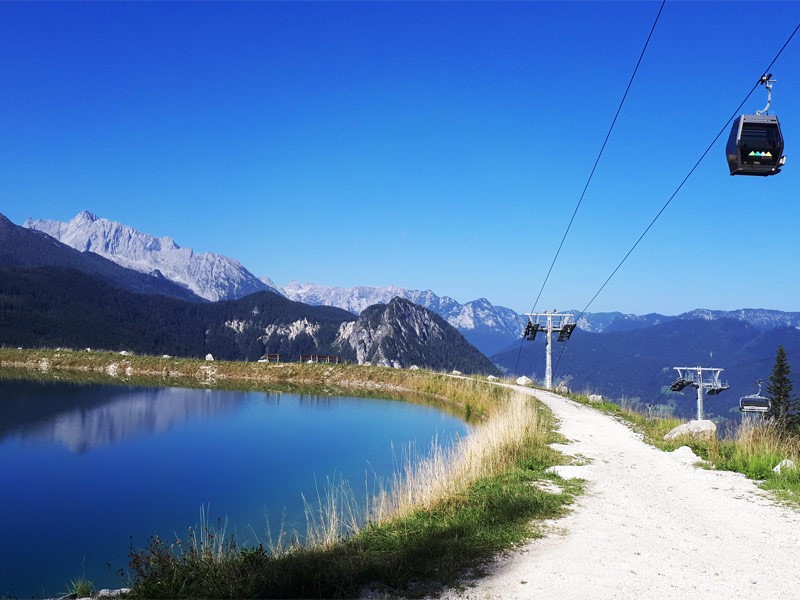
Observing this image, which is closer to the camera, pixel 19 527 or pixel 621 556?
pixel 621 556

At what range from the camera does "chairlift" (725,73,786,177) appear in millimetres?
12766

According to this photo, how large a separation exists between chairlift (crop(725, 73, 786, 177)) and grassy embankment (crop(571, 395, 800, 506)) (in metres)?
6.34

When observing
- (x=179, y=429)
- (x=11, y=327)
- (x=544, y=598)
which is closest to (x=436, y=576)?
(x=544, y=598)

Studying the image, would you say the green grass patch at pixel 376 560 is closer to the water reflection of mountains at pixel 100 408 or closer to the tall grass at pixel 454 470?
the tall grass at pixel 454 470

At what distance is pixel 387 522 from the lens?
984cm

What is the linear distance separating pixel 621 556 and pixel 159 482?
1254 centimetres

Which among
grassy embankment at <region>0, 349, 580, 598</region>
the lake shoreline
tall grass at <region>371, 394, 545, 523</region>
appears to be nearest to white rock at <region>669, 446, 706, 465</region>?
grassy embankment at <region>0, 349, 580, 598</region>

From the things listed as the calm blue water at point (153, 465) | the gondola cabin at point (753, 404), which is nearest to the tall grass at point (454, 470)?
the calm blue water at point (153, 465)

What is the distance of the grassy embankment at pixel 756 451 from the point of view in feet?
39.9

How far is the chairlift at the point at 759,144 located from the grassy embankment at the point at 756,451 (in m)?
6.34

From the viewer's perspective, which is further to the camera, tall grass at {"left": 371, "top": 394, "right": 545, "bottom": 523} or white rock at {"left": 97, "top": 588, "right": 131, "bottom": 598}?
tall grass at {"left": 371, "top": 394, "right": 545, "bottom": 523}

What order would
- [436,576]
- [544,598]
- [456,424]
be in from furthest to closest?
[456,424], [436,576], [544,598]

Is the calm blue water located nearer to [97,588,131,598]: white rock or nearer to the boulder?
[97,588,131,598]: white rock

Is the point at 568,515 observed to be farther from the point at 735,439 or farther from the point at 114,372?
the point at 114,372
